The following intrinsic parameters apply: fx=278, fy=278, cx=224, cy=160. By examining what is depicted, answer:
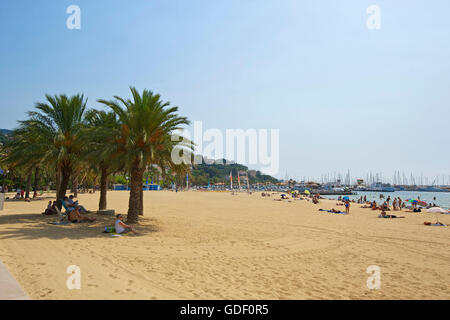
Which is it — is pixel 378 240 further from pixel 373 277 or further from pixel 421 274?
pixel 373 277

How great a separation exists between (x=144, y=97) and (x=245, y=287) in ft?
35.2

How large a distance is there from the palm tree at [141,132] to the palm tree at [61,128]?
379cm

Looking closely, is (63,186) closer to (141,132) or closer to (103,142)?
(103,142)

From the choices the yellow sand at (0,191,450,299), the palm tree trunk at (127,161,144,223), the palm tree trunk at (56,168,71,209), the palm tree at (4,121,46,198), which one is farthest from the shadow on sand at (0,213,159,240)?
the palm tree at (4,121,46,198)

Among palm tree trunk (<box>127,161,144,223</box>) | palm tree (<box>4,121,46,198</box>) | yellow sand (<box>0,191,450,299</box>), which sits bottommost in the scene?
yellow sand (<box>0,191,450,299</box>)

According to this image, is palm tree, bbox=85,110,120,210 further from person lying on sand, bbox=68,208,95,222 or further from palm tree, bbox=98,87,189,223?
person lying on sand, bbox=68,208,95,222

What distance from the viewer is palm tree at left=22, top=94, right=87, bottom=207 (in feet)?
50.9

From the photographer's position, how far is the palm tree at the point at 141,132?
42.9 ft

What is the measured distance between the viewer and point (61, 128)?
16031 mm

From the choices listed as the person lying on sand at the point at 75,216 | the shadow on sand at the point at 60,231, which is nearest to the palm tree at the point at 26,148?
the person lying on sand at the point at 75,216

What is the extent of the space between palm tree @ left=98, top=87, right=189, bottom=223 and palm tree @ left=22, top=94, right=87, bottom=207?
12.4 feet

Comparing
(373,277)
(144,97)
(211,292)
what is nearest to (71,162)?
(144,97)

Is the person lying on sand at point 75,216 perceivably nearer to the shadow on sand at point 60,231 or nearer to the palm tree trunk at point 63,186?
the shadow on sand at point 60,231

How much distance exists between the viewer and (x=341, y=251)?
9.34 meters
